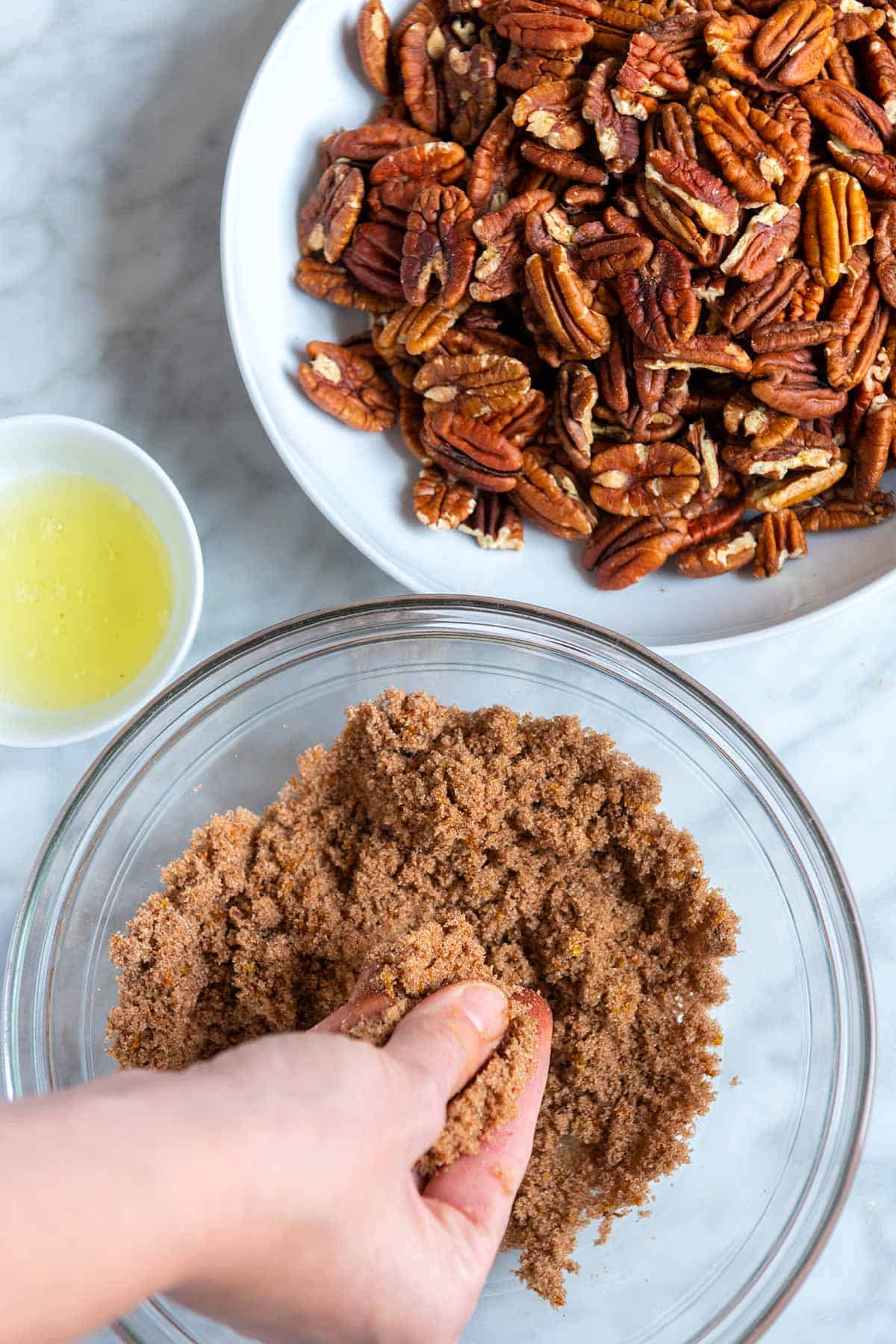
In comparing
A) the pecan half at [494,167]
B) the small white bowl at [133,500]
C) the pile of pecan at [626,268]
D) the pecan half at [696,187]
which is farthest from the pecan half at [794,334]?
the small white bowl at [133,500]

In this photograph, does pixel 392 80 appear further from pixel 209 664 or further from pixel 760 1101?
pixel 760 1101

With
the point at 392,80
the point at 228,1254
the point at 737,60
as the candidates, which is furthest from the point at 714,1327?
the point at 392,80

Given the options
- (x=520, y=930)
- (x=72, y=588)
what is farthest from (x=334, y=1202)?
(x=72, y=588)

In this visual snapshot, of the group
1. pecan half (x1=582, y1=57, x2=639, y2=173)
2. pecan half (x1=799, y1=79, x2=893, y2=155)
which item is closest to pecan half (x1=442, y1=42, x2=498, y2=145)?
pecan half (x1=582, y1=57, x2=639, y2=173)

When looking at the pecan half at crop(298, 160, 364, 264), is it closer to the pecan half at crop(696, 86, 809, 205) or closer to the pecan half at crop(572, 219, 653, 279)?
the pecan half at crop(572, 219, 653, 279)

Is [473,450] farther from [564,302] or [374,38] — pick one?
[374,38]
